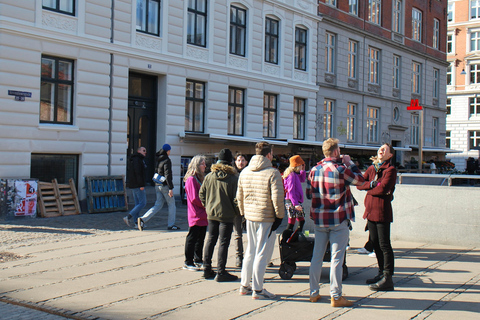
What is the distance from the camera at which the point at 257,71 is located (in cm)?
2230

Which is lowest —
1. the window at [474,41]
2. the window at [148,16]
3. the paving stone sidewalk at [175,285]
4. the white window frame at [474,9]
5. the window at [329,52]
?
the paving stone sidewalk at [175,285]

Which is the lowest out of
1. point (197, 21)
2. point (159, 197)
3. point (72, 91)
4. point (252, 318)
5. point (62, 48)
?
point (252, 318)

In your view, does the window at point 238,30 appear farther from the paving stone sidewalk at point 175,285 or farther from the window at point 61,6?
the paving stone sidewalk at point 175,285

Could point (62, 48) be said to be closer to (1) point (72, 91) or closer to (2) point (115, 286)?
(1) point (72, 91)

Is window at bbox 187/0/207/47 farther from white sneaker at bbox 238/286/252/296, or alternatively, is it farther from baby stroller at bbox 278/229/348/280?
white sneaker at bbox 238/286/252/296

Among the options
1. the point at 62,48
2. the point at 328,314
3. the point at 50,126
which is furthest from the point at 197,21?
the point at 328,314

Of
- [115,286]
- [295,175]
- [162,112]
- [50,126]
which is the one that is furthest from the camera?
[162,112]

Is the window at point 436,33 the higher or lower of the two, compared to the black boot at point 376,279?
higher

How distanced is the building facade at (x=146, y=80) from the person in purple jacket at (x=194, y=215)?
8.32 metres

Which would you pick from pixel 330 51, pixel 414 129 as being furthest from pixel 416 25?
pixel 330 51

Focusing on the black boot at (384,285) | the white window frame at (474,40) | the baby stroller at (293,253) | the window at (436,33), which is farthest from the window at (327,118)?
the white window frame at (474,40)

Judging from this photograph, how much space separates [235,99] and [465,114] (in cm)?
4237

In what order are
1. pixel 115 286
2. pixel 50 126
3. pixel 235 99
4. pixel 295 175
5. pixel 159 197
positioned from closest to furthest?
pixel 115 286 < pixel 295 175 < pixel 159 197 < pixel 50 126 < pixel 235 99

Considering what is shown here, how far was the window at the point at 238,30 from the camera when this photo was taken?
21.3 metres
